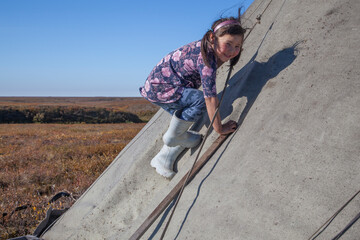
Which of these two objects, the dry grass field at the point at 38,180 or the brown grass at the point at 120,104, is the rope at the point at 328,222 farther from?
the brown grass at the point at 120,104

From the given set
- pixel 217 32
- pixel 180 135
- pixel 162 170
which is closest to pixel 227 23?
pixel 217 32

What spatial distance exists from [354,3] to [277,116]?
119 cm

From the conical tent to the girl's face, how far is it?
0.42 metres

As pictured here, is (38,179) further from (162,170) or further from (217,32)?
(217,32)

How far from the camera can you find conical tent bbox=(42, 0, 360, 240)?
1688 mm

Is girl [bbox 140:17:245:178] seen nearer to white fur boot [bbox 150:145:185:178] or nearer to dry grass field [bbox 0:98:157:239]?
white fur boot [bbox 150:145:185:178]

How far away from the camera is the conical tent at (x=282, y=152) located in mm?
1688

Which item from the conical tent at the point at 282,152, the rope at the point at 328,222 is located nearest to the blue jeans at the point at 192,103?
the conical tent at the point at 282,152

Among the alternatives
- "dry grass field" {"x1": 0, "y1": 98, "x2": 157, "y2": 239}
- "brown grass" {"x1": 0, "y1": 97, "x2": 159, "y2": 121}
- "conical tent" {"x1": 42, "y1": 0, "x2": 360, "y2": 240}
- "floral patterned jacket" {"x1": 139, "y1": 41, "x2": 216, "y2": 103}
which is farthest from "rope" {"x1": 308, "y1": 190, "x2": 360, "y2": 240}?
"brown grass" {"x1": 0, "y1": 97, "x2": 159, "y2": 121}

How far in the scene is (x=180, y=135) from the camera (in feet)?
8.52

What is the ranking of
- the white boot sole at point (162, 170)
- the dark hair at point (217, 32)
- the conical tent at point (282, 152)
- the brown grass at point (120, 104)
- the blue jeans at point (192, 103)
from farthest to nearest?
1. the brown grass at point (120, 104)
2. the white boot sole at point (162, 170)
3. the blue jeans at point (192, 103)
4. the dark hair at point (217, 32)
5. the conical tent at point (282, 152)

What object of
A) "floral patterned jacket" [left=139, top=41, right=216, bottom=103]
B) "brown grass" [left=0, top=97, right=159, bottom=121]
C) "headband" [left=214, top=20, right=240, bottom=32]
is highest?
"headband" [left=214, top=20, right=240, bottom=32]

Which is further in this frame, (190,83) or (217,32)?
(190,83)

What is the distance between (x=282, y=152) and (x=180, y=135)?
0.92 metres
